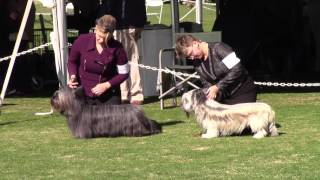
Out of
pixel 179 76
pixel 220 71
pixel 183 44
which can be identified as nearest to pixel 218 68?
pixel 220 71

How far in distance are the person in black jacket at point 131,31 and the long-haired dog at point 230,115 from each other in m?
3.16

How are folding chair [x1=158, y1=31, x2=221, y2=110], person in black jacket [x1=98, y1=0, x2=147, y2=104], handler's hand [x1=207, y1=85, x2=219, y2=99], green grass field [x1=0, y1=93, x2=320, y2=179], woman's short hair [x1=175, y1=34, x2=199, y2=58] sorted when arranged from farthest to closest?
1. person in black jacket [x1=98, y1=0, x2=147, y2=104]
2. folding chair [x1=158, y1=31, x2=221, y2=110]
3. handler's hand [x1=207, y1=85, x2=219, y2=99]
4. woman's short hair [x1=175, y1=34, x2=199, y2=58]
5. green grass field [x1=0, y1=93, x2=320, y2=179]

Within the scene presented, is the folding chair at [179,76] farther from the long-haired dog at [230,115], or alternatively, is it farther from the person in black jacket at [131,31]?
the long-haired dog at [230,115]

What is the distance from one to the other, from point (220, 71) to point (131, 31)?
123 inches

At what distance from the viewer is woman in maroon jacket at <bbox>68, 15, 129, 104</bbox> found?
812 cm

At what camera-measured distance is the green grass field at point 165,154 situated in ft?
20.0

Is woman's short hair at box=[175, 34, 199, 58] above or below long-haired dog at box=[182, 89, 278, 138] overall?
above

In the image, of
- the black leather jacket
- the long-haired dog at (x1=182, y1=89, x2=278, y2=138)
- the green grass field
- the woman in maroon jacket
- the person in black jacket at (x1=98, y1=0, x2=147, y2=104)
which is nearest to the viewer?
the green grass field

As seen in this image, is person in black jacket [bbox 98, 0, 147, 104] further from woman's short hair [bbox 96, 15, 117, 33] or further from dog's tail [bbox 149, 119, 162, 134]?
woman's short hair [bbox 96, 15, 117, 33]

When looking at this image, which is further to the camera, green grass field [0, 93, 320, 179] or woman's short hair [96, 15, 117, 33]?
woman's short hair [96, 15, 117, 33]

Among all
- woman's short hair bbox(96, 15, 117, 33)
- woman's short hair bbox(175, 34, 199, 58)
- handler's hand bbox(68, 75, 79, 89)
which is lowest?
handler's hand bbox(68, 75, 79, 89)

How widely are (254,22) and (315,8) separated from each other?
185 centimetres


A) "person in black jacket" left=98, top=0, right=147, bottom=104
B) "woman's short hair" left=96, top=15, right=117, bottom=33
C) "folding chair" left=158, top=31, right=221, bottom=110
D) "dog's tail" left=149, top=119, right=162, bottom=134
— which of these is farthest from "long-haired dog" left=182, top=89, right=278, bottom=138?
"person in black jacket" left=98, top=0, right=147, bottom=104

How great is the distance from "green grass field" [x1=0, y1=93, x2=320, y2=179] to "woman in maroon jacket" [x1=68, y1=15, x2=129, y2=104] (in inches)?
20.9
